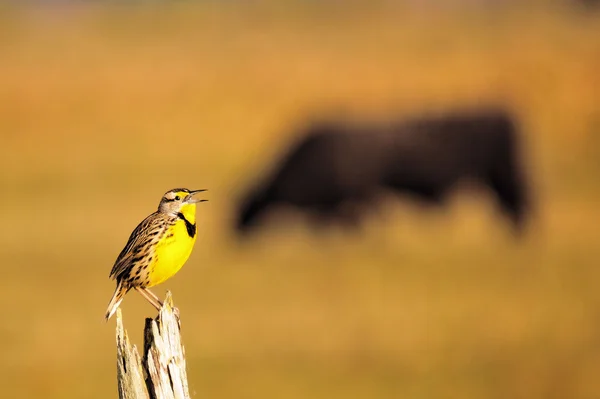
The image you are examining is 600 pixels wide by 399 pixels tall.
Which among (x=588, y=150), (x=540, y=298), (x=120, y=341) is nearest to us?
(x=120, y=341)

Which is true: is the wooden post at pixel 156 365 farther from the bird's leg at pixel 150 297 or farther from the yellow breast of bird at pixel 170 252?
the yellow breast of bird at pixel 170 252

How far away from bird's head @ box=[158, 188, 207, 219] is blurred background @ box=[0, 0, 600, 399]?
25.2 ft

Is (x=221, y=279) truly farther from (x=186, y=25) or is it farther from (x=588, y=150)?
(x=186, y=25)

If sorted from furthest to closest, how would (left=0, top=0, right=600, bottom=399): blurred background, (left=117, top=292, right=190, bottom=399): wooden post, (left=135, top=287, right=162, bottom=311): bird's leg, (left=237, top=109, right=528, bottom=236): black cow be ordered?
1. (left=237, top=109, right=528, bottom=236): black cow
2. (left=0, top=0, right=600, bottom=399): blurred background
3. (left=135, top=287, right=162, bottom=311): bird's leg
4. (left=117, top=292, right=190, bottom=399): wooden post

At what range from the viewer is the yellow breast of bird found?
6633 millimetres

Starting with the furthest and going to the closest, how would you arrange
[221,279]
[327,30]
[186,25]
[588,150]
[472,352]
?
[186,25] < [327,30] < [588,150] < [221,279] < [472,352]

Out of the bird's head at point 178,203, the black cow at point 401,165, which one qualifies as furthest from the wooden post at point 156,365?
the black cow at point 401,165

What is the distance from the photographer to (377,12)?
6594 centimetres

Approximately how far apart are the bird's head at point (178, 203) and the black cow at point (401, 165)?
60.5 feet

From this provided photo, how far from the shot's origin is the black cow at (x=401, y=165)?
2572 centimetres

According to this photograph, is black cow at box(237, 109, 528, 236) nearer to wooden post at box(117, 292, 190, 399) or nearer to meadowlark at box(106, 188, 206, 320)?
meadowlark at box(106, 188, 206, 320)

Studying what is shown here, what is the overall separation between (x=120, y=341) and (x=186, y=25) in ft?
190

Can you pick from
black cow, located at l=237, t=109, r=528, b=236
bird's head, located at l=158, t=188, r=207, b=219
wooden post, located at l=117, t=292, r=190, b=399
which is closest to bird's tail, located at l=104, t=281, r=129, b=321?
bird's head, located at l=158, t=188, r=207, b=219

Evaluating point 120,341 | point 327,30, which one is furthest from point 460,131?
point 327,30
